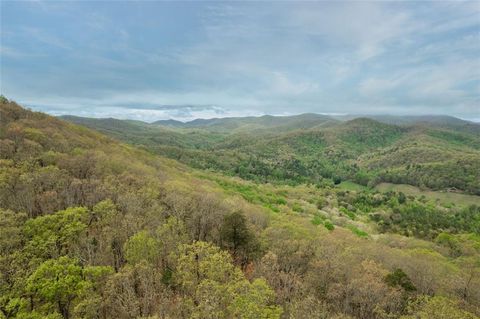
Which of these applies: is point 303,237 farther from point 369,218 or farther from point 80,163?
point 369,218

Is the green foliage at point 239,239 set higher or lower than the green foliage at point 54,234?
lower

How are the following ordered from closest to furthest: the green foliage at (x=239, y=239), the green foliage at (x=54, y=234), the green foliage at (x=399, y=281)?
1. the green foliage at (x=54, y=234)
2. the green foliage at (x=399, y=281)
3. the green foliage at (x=239, y=239)

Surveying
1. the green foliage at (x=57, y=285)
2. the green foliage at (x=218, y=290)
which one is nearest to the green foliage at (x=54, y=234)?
the green foliage at (x=57, y=285)

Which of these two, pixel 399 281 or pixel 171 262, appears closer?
pixel 171 262

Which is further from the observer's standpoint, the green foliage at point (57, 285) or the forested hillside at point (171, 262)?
the forested hillside at point (171, 262)

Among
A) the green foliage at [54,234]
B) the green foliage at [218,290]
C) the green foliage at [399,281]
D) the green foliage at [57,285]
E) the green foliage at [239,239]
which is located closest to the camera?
the green foliage at [218,290]

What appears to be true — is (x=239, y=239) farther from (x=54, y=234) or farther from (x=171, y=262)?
(x=54, y=234)

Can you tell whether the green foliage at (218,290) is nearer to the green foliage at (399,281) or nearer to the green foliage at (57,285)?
the green foliage at (57,285)

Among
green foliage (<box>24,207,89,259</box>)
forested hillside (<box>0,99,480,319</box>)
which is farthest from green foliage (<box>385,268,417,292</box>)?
green foliage (<box>24,207,89,259</box>)

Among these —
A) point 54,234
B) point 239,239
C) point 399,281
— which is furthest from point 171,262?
point 399,281

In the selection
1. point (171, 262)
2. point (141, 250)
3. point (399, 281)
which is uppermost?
point (141, 250)

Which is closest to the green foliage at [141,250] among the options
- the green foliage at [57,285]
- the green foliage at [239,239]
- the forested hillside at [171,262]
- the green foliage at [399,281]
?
the forested hillside at [171,262]
